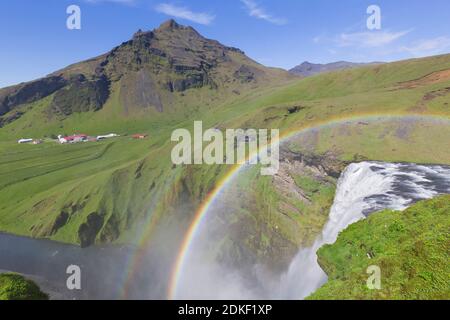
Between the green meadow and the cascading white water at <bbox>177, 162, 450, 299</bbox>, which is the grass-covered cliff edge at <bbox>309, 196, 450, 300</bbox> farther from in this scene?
the green meadow

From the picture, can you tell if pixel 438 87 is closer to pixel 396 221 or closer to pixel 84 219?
pixel 396 221

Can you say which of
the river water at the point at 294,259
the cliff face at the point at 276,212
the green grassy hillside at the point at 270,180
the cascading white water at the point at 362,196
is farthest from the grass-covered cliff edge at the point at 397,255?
the green grassy hillside at the point at 270,180

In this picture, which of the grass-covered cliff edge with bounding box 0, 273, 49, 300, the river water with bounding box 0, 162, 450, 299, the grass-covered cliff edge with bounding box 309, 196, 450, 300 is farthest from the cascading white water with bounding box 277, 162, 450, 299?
the grass-covered cliff edge with bounding box 0, 273, 49, 300

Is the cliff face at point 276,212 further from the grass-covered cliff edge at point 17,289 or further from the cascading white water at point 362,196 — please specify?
the grass-covered cliff edge at point 17,289

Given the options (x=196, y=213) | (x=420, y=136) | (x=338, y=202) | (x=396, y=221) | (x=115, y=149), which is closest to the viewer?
(x=396, y=221)

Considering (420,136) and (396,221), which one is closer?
(396,221)

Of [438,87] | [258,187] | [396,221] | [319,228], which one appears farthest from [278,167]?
[396,221]

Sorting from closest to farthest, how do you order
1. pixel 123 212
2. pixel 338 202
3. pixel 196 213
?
pixel 338 202 < pixel 196 213 < pixel 123 212

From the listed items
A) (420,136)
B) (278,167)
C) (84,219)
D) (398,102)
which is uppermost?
(398,102)
